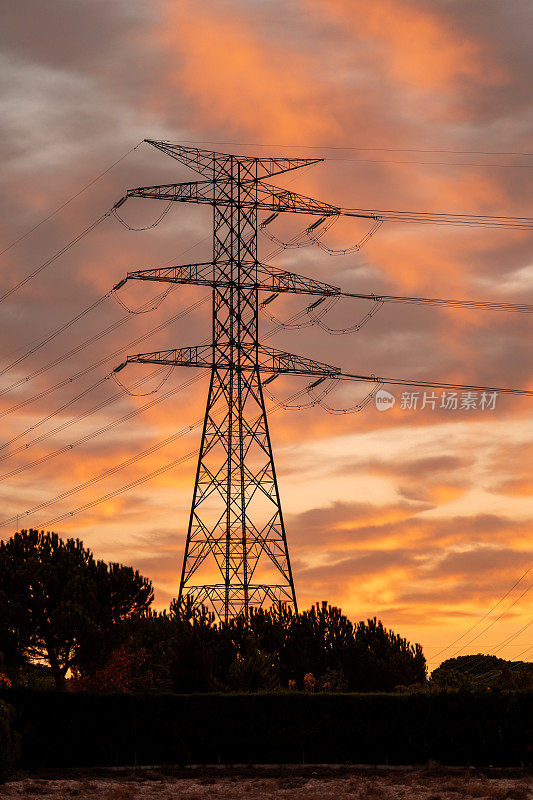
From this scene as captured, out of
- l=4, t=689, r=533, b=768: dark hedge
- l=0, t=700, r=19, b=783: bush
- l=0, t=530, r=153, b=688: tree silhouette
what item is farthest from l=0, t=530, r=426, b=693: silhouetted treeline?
l=0, t=700, r=19, b=783: bush

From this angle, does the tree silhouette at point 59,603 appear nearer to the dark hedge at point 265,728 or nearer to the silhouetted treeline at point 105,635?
the silhouetted treeline at point 105,635

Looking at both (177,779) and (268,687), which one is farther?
(268,687)

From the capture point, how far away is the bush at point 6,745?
41344 mm

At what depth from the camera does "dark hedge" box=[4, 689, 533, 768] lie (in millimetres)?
49812

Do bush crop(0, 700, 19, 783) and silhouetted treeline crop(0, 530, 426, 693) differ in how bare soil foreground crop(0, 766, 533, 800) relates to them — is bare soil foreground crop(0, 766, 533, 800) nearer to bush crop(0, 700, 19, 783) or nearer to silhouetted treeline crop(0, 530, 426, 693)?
bush crop(0, 700, 19, 783)

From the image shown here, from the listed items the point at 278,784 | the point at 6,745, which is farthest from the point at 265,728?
the point at 6,745

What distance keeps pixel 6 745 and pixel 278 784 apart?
11092 mm

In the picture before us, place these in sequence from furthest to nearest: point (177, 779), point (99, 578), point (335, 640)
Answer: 1. point (335, 640)
2. point (99, 578)
3. point (177, 779)

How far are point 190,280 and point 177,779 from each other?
2572cm

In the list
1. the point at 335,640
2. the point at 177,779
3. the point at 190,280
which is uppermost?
the point at 190,280

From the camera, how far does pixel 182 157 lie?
59.1 metres

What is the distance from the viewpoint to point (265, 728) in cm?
5056

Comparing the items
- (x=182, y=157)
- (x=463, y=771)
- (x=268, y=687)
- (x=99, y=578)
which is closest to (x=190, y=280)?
(x=182, y=157)

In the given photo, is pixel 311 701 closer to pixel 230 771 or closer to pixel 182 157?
pixel 230 771
